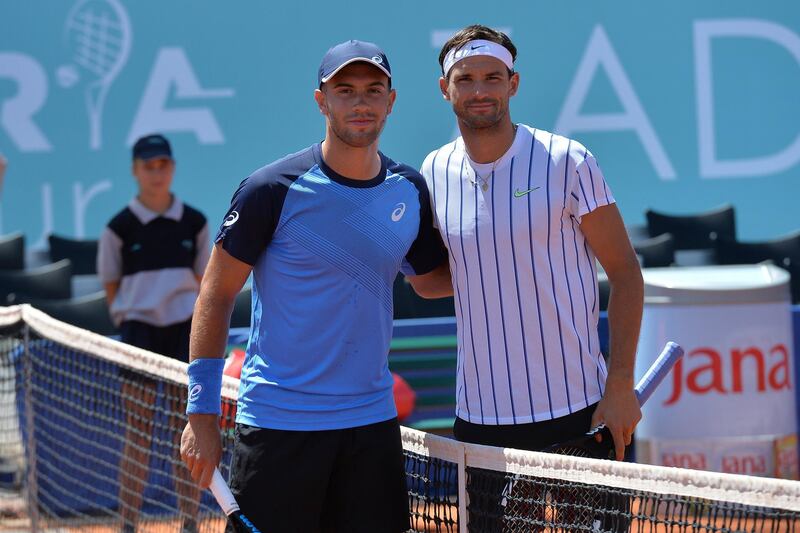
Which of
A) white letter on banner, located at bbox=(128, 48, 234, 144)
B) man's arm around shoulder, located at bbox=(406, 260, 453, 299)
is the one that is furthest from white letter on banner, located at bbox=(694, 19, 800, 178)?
man's arm around shoulder, located at bbox=(406, 260, 453, 299)

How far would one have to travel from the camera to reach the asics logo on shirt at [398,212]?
10.3 feet

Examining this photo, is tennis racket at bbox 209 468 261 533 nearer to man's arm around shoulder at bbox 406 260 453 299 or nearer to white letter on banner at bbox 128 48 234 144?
man's arm around shoulder at bbox 406 260 453 299

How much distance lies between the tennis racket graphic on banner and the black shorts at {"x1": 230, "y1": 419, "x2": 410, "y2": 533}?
7606mm

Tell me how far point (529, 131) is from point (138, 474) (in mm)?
3039

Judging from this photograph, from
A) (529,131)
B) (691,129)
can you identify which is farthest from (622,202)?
(529,131)

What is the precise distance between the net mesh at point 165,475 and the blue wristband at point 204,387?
62cm

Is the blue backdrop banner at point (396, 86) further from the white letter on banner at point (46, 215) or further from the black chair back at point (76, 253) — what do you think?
the black chair back at point (76, 253)

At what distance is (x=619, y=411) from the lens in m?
3.12

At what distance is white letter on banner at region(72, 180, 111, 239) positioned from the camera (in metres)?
10.1

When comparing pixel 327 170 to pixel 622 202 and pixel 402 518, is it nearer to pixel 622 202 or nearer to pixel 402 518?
pixel 402 518

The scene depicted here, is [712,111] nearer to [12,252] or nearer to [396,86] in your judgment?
[396,86]

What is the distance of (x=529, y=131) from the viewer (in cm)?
330

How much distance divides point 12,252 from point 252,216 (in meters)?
7.11

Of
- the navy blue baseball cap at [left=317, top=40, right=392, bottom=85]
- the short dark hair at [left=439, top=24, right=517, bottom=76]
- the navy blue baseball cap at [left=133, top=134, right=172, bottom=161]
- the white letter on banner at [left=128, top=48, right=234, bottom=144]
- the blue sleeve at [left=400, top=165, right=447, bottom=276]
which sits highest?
the white letter on banner at [left=128, top=48, right=234, bottom=144]
